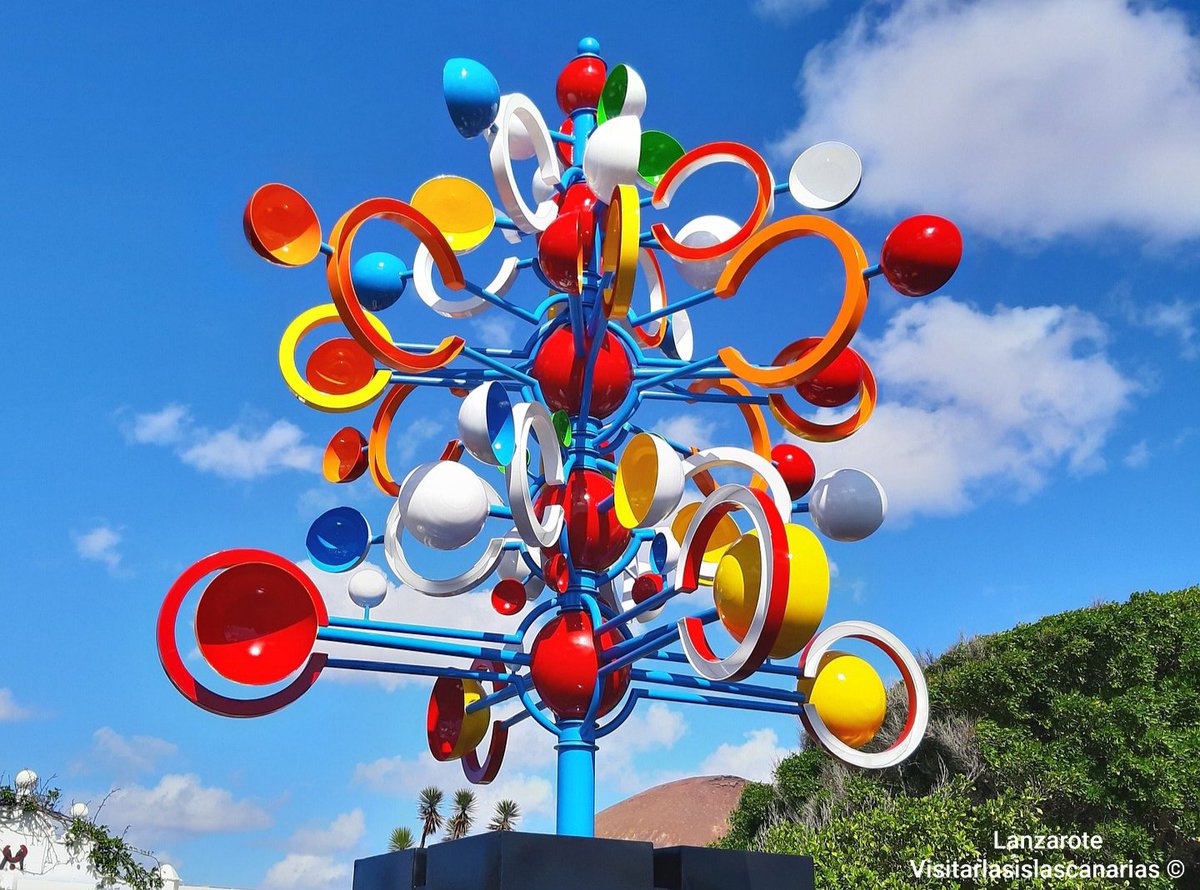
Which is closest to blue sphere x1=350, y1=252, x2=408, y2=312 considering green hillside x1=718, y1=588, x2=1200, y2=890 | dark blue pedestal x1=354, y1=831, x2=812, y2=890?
dark blue pedestal x1=354, y1=831, x2=812, y2=890

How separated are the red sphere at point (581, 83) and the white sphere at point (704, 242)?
1.25 metres

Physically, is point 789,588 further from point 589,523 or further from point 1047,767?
point 1047,767

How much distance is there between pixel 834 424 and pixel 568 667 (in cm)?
300

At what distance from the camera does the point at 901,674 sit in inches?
320

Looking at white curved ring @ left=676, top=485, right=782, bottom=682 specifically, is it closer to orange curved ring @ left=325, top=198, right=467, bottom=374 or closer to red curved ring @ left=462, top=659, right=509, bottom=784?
orange curved ring @ left=325, top=198, right=467, bottom=374

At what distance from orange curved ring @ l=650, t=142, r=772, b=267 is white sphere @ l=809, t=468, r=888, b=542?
1876mm

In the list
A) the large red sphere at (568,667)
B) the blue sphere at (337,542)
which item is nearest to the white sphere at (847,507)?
the large red sphere at (568,667)

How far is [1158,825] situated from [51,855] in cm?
1849

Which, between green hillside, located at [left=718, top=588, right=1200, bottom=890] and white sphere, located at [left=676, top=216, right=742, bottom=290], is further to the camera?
green hillside, located at [left=718, top=588, right=1200, bottom=890]

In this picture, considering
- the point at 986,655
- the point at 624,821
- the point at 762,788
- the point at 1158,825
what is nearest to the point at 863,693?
the point at 1158,825

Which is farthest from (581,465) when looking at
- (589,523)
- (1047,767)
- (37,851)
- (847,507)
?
(37,851)

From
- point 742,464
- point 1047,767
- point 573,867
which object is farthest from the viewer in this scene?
point 1047,767

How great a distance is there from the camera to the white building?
19734mm

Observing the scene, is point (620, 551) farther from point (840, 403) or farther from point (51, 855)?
point (51, 855)
